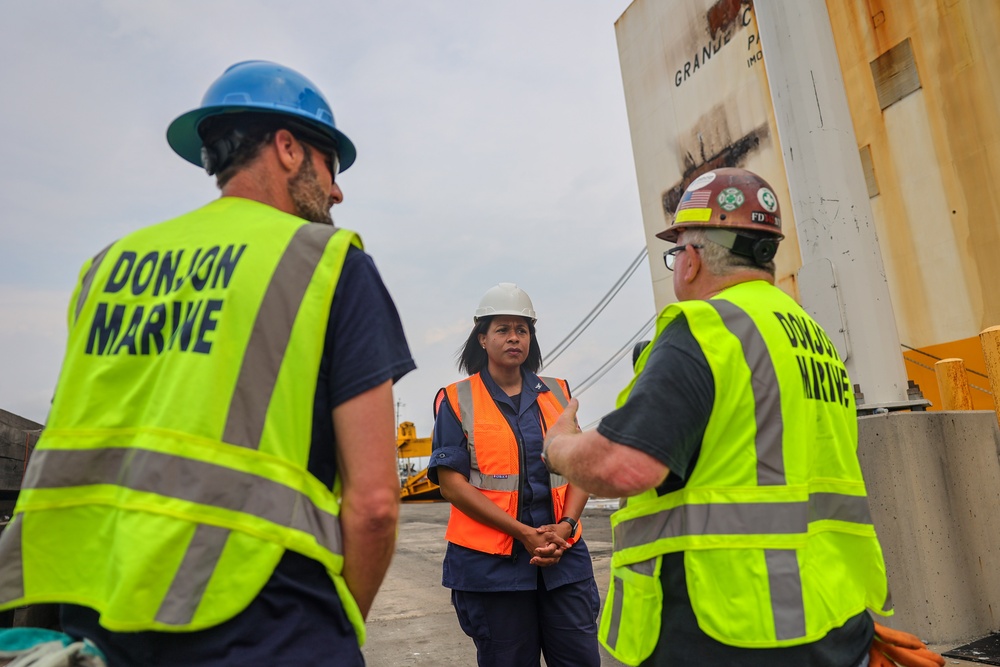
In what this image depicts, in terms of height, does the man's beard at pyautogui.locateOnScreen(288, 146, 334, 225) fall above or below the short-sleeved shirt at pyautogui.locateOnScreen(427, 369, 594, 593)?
above

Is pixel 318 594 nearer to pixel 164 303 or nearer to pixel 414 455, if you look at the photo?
pixel 164 303

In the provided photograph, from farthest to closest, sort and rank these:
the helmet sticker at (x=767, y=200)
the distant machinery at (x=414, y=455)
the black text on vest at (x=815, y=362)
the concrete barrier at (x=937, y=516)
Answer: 1. the distant machinery at (x=414, y=455)
2. the concrete barrier at (x=937, y=516)
3. the helmet sticker at (x=767, y=200)
4. the black text on vest at (x=815, y=362)

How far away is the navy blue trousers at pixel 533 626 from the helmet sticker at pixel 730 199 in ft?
5.96

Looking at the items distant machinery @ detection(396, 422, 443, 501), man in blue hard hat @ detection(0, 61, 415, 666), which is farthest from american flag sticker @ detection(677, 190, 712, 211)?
distant machinery @ detection(396, 422, 443, 501)

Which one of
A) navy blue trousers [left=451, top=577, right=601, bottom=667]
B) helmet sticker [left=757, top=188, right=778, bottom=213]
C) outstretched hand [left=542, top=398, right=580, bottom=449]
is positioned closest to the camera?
outstretched hand [left=542, top=398, right=580, bottom=449]

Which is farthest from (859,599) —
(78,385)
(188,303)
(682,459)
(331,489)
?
(78,385)

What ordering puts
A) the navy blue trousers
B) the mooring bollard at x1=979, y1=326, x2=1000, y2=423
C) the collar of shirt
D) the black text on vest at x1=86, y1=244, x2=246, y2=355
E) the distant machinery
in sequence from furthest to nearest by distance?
the distant machinery → the mooring bollard at x1=979, y1=326, x2=1000, y2=423 → the collar of shirt → the navy blue trousers → the black text on vest at x1=86, y1=244, x2=246, y2=355

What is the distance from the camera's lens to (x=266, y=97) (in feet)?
4.75

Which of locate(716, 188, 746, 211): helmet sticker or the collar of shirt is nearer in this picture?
locate(716, 188, 746, 211): helmet sticker

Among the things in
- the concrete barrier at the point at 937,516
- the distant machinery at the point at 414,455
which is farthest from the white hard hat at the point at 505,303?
the distant machinery at the point at 414,455

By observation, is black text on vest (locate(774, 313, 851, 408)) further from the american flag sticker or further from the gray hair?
the american flag sticker

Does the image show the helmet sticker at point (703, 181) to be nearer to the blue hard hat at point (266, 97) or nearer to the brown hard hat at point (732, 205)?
the brown hard hat at point (732, 205)

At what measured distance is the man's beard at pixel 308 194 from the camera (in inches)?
58.4

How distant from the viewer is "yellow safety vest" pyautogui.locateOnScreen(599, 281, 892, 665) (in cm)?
141
